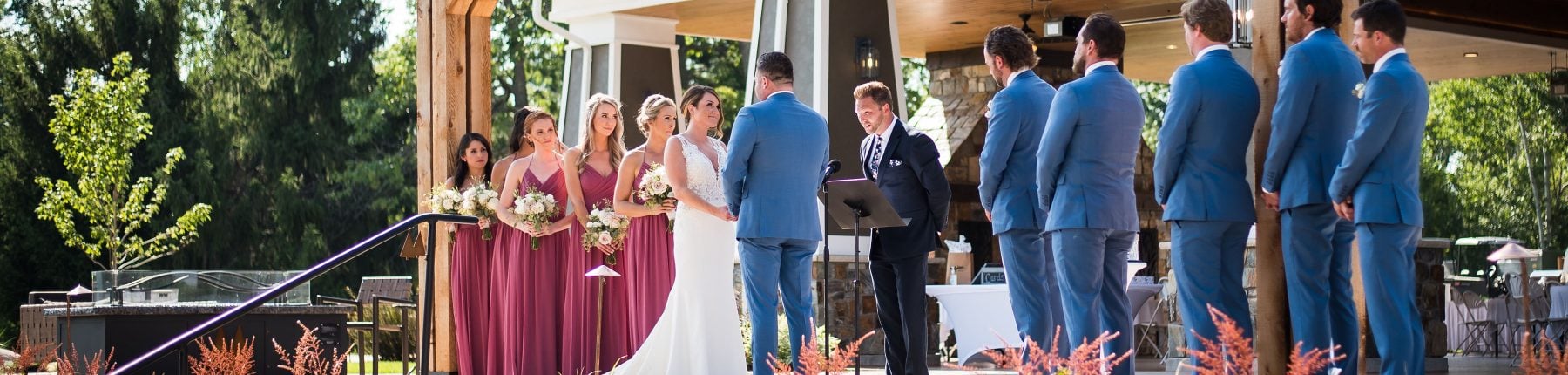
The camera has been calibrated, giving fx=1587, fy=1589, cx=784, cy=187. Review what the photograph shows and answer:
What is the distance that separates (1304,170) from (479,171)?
5.40m

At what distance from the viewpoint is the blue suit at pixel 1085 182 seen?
19.3 ft

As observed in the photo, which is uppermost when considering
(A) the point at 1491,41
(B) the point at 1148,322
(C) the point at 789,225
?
(A) the point at 1491,41

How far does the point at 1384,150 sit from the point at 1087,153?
1.10 metres

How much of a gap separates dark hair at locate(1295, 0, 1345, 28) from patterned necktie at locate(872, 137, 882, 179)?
2.38 m

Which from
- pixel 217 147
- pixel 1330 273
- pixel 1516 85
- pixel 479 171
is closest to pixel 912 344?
pixel 1330 273

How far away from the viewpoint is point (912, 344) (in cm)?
725

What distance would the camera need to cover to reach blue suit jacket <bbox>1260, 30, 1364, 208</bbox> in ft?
17.4

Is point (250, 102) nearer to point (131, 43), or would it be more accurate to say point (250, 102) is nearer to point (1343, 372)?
point (131, 43)

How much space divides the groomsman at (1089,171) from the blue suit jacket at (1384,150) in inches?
37.5

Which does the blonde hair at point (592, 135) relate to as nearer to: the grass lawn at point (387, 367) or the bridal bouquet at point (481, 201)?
the bridal bouquet at point (481, 201)

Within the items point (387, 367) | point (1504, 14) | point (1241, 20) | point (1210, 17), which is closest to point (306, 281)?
point (1210, 17)

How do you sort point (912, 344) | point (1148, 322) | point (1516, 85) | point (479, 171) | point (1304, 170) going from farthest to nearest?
point (1516, 85) → point (1148, 322) → point (479, 171) → point (912, 344) → point (1304, 170)

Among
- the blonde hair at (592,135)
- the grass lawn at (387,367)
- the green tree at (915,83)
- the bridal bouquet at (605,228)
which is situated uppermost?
the green tree at (915,83)

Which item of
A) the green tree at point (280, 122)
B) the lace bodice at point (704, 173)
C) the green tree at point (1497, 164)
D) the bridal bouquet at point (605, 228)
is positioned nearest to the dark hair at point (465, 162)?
the bridal bouquet at point (605, 228)
